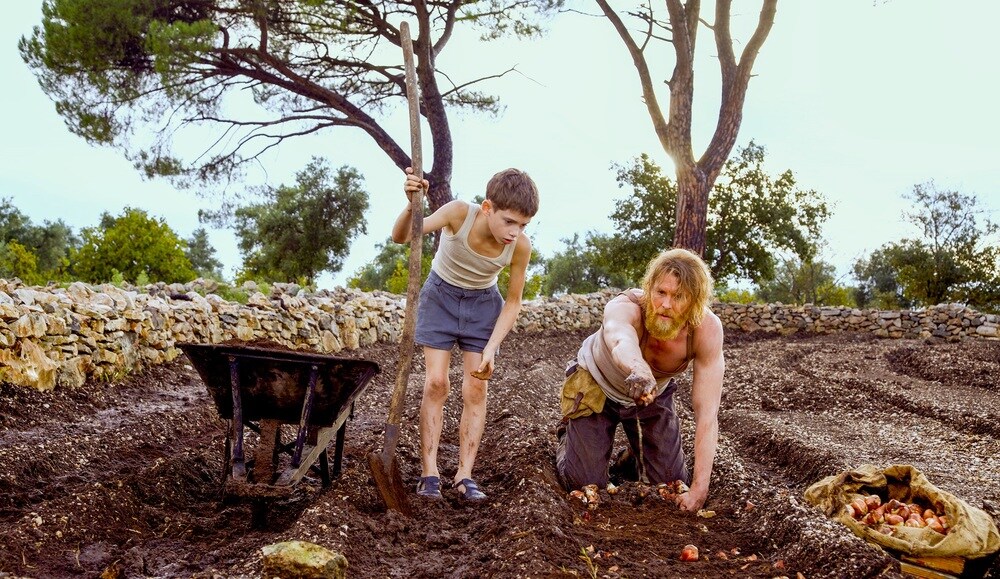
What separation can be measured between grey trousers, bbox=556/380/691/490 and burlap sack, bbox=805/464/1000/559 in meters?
0.77

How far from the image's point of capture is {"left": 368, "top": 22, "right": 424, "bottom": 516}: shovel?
3.90 m

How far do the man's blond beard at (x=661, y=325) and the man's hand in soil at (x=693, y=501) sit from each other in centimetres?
78

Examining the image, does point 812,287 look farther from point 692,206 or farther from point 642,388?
point 642,388

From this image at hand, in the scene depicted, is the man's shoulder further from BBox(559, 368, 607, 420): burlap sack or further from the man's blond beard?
BBox(559, 368, 607, 420): burlap sack

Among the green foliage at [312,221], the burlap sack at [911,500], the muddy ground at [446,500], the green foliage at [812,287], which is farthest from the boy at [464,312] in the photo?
the green foliage at [812,287]

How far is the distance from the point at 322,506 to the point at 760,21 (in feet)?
47.2

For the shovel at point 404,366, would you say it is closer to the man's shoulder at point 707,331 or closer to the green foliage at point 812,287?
the man's shoulder at point 707,331

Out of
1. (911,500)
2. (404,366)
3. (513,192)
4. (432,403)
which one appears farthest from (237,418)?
(911,500)

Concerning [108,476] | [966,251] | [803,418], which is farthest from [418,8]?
[966,251]

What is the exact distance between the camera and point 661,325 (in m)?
3.96

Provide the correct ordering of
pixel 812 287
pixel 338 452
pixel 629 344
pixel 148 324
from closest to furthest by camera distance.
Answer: pixel 629 344
pixel 338 452
pixel 148 324
pixel 812 287

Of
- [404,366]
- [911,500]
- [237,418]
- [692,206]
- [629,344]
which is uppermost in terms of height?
[692,206]

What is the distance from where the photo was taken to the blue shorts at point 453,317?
430 cm

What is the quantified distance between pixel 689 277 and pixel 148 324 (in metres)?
A: 6.10
